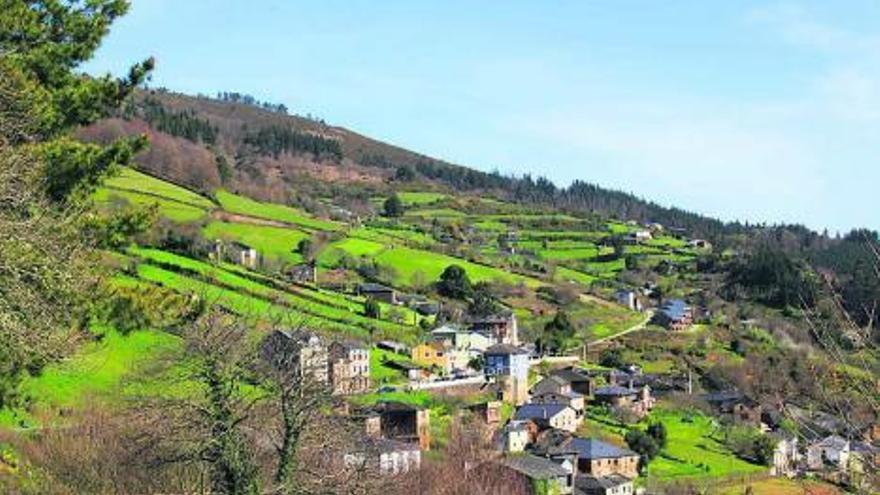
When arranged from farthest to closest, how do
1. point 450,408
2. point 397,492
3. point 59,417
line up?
point 450,408 < point 59,417 < point 397,492

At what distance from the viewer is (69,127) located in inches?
633

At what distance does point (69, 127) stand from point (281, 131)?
5850 inches

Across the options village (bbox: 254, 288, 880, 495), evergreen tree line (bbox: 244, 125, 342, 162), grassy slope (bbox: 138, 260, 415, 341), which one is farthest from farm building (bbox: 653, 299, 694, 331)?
evergreen tree line (bbox: 244, 125, 342, 162)

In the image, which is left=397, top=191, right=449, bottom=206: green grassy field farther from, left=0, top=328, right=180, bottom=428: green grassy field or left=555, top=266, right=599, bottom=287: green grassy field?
left=0, top=328, right=180, bottom=428: green grassy field

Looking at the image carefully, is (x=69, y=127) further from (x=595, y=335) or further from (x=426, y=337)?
(x=595, y=335)

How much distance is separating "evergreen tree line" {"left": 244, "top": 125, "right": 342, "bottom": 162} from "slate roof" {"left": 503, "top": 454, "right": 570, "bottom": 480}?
363 feet

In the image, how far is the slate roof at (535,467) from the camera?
41.0 metres

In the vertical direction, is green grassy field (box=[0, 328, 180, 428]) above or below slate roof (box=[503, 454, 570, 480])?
above

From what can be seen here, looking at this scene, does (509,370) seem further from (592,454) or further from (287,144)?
(287,144)

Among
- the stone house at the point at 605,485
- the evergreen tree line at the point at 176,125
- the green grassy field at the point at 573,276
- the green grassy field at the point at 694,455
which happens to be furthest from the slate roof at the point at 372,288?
the evergreen tree line at the point at 176,125

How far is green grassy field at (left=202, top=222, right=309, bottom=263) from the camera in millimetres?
70125

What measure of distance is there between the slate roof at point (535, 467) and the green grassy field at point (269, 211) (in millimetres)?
40372

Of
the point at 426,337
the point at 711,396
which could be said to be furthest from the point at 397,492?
the point at 711,396

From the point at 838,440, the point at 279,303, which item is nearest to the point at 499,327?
the point at 279,303
